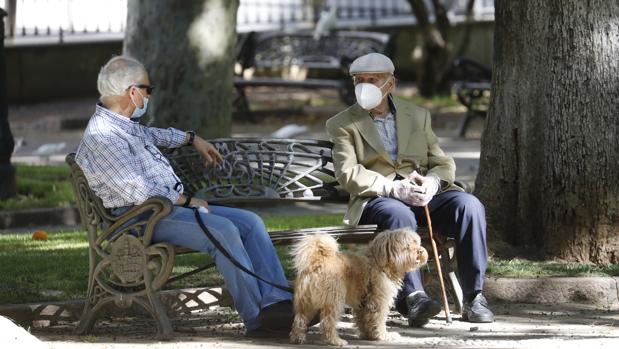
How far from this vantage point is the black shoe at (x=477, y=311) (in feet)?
24.5

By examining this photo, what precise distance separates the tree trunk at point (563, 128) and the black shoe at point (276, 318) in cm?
228

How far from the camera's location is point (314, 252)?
6.69m

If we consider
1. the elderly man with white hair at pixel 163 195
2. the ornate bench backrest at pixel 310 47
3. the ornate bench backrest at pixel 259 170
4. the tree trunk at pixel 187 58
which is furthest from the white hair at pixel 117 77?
the ornate bench backrest at pixel 310 47

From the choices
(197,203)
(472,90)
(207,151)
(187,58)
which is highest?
(207,151)

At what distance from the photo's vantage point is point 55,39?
2152 cm

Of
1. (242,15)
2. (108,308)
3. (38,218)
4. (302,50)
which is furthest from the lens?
(242,15)

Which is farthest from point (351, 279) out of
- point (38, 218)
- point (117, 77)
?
point (38, 218)

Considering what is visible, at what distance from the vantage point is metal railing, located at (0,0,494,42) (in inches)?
840

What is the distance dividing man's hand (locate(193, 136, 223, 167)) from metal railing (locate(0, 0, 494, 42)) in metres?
11.7

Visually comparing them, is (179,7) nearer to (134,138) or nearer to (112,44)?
(134,138)

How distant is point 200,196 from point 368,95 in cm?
110

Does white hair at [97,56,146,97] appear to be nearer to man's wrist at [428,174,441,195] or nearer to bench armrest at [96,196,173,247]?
bench armrest at [96,196,173,247]

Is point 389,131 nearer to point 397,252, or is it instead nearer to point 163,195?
point 397,252

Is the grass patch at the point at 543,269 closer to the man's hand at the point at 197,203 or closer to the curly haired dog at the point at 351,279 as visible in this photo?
the curly haired dog at the point at 351,279
